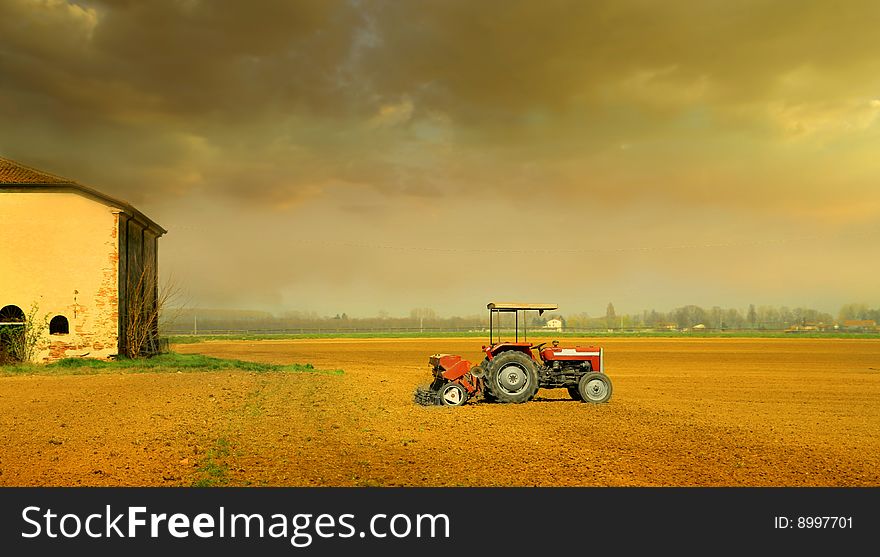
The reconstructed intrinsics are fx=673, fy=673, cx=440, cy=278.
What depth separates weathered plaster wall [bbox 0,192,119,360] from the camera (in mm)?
27875

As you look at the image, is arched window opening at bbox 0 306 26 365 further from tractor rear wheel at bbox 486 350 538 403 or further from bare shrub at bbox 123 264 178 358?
tractor rear wheel at bbox 486 350 538 403

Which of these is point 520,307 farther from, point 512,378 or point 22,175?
point 22,175

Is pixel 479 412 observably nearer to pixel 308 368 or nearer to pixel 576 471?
pixel 576 471

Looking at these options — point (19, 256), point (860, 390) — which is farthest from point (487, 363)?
point (19, 256)

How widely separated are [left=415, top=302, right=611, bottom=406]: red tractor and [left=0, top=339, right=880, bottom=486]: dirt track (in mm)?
428

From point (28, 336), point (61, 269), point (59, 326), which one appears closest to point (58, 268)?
point (61, 269)

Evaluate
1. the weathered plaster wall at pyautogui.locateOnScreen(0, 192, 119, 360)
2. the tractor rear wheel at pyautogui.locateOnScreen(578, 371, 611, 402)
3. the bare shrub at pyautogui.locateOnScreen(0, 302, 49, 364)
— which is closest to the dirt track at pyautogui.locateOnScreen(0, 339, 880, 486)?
the tractor rear wheel at pyautogui.locateOnScreen(578, 371, 611, 402)

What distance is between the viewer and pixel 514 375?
50.8 ft

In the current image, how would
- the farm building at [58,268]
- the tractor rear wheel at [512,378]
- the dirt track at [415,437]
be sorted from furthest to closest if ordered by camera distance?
the farm building at [58,268]
the tractor rear wheel at [512,378]
the dirt track at [415,437]

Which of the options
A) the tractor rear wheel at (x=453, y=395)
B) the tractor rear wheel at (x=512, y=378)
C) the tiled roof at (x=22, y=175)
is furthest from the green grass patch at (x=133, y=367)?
the tractor rear wheel at (x=512, y=378)

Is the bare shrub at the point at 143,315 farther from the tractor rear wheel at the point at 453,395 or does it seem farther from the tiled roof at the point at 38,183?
the tractor rear wheel at the point at 453,395

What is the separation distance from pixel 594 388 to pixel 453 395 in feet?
11.2

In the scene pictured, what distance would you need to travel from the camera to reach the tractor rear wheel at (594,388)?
15953mm

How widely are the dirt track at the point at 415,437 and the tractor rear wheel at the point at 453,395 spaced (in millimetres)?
464
